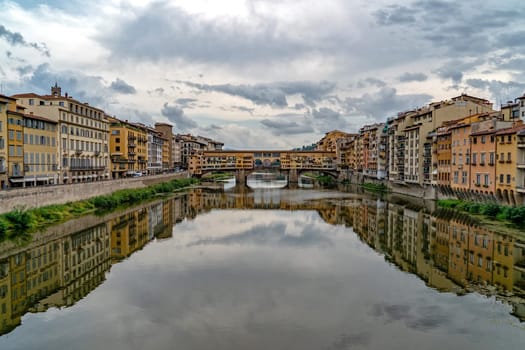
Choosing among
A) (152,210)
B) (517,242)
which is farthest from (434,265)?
Answer: (152,210)

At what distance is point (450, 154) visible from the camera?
37094 millimetres

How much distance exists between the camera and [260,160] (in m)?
81.9

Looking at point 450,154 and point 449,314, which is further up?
point 450,154

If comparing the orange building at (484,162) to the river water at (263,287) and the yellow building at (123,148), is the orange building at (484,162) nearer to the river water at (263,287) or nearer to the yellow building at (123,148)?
the river water at (263,287)

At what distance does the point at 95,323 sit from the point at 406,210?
93.0 ft

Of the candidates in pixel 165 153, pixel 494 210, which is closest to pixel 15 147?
pixel 494 210

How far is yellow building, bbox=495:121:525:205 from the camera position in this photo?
89.6 feet

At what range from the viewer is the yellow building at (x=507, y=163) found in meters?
27.3

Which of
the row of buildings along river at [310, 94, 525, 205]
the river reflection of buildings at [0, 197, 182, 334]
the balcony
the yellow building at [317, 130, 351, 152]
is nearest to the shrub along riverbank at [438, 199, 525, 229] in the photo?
A: the row of buildings along river at [310, 94, 525, 205]

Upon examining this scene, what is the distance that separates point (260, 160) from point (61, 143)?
155 feet

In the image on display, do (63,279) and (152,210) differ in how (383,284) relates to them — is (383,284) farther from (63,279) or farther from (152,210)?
(152,210)

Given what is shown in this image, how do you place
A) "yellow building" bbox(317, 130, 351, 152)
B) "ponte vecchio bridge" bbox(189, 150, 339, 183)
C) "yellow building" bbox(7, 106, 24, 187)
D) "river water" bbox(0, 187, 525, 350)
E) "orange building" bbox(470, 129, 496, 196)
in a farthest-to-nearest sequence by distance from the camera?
"yellow building" bbox(317, 130, 351, 152) → "ponte vecchio bridge" bbox(189, 150, 339, 183) → "orange building" bbox(470, 129, 496, 196) → "yellow building" bbox(7, 106, 24, 187) → "river water" bbox(0, 187, 525, 350)

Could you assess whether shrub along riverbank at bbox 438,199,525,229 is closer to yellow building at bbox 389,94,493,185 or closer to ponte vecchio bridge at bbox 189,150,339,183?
yellow building at bbox 389,94,493,185

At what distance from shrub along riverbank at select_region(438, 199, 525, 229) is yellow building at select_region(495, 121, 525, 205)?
837 millimetres
